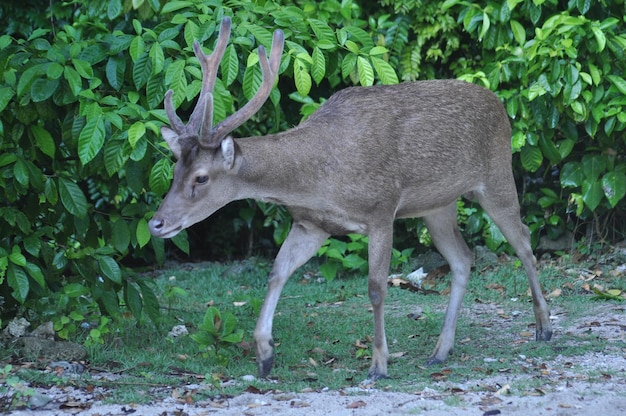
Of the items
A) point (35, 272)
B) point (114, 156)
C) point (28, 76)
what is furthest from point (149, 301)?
point (28, 76)

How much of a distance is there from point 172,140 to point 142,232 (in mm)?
792

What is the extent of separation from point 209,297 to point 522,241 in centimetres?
334

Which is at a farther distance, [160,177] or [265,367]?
[265,367]

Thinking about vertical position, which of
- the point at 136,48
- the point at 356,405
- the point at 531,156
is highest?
the point at 136,48

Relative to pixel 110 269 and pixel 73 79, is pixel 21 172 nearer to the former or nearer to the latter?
pixel 73 79

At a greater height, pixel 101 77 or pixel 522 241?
pixel 101 77

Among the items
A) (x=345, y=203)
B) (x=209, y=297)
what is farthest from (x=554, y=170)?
(x=345, y=203)

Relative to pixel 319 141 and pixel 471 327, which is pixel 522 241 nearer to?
pixel 471 327

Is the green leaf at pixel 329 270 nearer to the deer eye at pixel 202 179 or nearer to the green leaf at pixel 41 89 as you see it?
the deer eye at pixel 202 179

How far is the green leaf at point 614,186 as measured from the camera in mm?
9266

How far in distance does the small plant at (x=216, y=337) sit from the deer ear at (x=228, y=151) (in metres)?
1.15

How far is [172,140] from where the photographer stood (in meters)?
6.09

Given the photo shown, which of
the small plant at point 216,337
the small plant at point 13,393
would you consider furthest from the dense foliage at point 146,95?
the small plant at point 13,393

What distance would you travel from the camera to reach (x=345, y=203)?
6.46 meters
